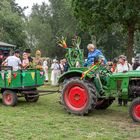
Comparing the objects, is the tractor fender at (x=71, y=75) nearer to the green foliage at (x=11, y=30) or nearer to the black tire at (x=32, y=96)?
the black tire at (x=32, y=96)

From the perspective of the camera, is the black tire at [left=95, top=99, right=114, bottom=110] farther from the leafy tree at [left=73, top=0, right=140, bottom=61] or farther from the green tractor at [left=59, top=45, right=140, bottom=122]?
the leafy tree at [left=73, top=0, right=140, bottom=61]

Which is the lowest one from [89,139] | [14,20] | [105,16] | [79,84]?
[89,139]

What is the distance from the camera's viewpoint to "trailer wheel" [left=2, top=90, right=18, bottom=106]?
39.6 ft

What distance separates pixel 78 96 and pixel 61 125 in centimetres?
185

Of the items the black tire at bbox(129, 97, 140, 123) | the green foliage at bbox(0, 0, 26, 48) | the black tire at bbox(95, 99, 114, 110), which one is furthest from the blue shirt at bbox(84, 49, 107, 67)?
the green foliage at bbox(0, 0, 26, 48)

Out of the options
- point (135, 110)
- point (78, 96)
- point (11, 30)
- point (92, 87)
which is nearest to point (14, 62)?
point (78, 96)

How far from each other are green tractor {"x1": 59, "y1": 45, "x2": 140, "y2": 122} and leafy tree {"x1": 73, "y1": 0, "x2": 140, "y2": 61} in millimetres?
11081

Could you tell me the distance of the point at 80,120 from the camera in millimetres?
9578

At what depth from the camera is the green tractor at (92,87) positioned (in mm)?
10047

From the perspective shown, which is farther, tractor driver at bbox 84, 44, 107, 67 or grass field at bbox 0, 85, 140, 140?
tractor driver at bbox 84, 44, 107, 67

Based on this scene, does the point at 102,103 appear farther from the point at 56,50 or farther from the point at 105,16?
the point at 56,50

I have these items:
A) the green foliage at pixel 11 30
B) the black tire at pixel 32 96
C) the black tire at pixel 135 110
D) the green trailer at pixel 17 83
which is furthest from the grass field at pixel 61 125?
the green foliage at pixel 11 30

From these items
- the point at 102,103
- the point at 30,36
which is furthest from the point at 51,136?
the point at 30,36

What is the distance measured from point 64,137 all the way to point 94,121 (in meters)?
1.97
